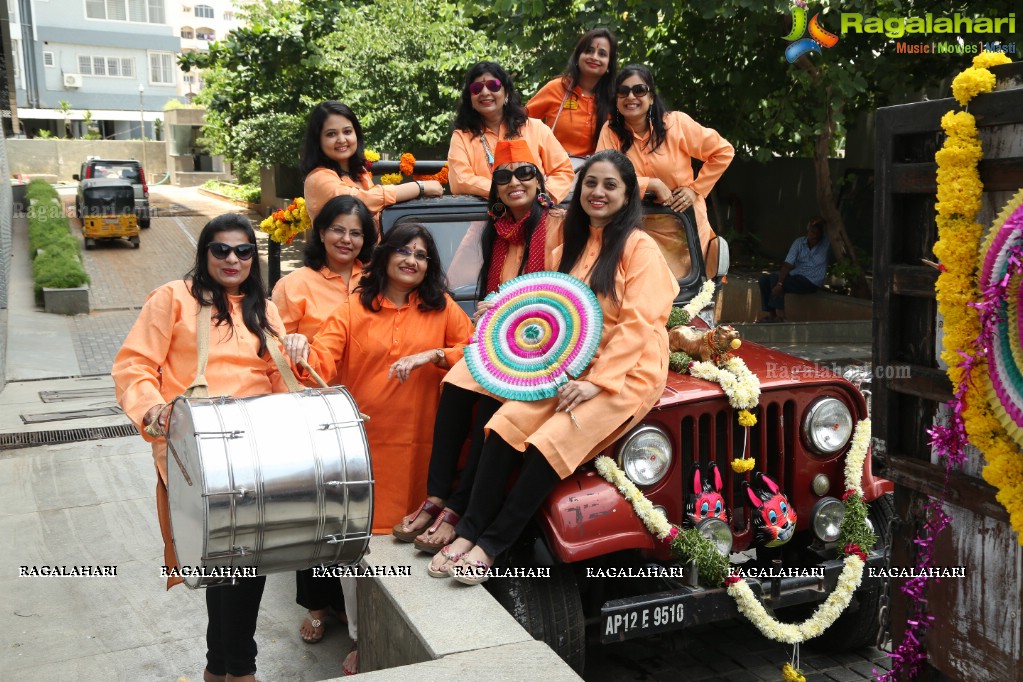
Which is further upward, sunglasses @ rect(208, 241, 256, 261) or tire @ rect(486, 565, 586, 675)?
sunglasses @ rect(208, 241, 256, 261)

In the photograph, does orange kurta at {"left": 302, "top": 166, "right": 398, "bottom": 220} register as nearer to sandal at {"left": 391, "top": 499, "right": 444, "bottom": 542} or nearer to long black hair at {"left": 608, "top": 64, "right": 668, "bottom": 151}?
long black hair at {"left": 608, "top": 64, "right": 668, "bottom": 151}

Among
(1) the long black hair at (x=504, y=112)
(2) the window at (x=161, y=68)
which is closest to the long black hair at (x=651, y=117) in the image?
(1) the long black hair at (x=504, y=112)

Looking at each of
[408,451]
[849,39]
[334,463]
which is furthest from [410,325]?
[849,39]

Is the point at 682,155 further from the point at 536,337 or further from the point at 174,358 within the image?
the point at 174,358

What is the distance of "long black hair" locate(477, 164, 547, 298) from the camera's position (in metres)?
4.85

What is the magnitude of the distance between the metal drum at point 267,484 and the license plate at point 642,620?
1.01m

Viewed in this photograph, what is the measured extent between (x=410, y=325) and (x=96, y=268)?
756 inches

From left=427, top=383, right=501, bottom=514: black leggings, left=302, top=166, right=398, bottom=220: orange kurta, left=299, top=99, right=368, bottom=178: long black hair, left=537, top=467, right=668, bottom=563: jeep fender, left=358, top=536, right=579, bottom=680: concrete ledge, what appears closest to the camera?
left=358, top=536, right=579, bottom=680: concrete ledge

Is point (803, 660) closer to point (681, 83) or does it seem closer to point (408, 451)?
point (408, 451)

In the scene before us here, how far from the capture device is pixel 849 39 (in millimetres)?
11609

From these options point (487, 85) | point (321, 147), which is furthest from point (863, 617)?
point (321, 147)

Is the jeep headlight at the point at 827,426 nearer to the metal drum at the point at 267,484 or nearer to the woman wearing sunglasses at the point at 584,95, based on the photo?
the metal drum at the point at 267,484

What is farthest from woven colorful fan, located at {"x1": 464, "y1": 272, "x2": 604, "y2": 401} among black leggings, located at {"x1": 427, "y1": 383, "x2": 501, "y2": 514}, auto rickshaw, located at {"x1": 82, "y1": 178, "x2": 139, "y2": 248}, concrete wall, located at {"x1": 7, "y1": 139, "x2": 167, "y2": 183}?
concrete wall, located at {"x1": 7, "y1": 139, "x2": 167, "y2": 183}

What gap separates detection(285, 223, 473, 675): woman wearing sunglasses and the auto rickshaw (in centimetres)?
2138
